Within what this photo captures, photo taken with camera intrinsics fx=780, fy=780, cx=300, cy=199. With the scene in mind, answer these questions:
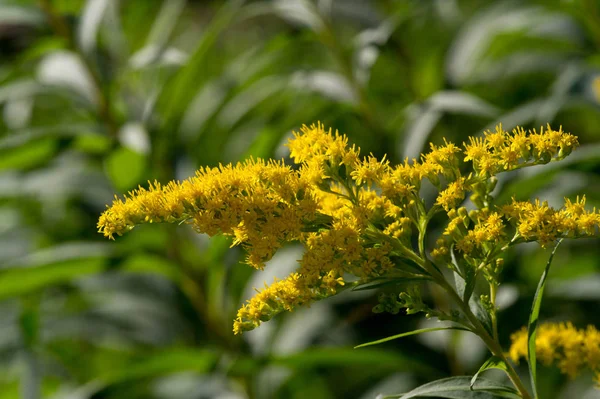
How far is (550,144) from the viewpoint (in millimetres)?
963

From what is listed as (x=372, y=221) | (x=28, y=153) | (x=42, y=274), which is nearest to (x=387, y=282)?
(x=372, y=221)

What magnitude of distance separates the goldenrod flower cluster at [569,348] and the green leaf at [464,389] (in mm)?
210

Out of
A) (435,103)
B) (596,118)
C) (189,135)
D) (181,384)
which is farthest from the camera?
(189,135)

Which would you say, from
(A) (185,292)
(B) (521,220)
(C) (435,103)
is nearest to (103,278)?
(A) (185,292)

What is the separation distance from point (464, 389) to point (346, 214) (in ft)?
0.81

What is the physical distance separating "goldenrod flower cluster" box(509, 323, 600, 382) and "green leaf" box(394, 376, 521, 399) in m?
0.21

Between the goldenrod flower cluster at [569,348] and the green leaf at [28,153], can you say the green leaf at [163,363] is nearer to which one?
the green leaf at [28,153]

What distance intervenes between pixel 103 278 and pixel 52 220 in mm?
468

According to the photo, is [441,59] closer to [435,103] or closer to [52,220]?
[435,103]

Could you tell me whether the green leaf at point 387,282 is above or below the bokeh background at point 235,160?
Result: below

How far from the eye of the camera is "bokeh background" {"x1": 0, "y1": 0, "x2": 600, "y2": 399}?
2.10 metres

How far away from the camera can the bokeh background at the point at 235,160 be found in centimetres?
210

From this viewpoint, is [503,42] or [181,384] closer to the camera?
[181,384]

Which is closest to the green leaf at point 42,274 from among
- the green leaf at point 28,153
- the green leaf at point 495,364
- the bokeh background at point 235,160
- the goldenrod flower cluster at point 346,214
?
the bokeh background at point 235,160
